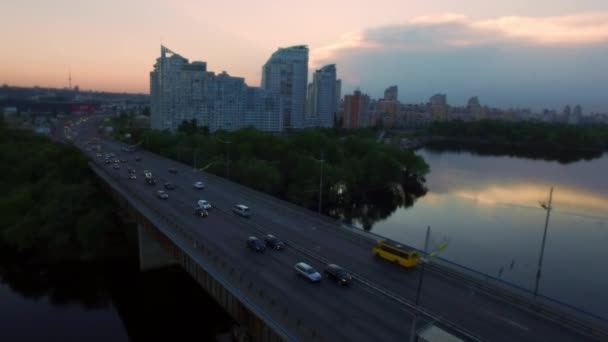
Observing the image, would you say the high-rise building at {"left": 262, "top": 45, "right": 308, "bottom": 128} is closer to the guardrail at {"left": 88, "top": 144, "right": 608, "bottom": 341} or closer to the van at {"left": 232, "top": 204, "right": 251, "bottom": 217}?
the van at {"left": 232, "top": 204, "right": 251, "bottom": 217}

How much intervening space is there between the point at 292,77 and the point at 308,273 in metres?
151

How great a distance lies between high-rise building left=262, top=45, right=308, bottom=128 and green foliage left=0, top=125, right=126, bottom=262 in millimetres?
119127

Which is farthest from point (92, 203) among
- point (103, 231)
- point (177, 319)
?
point (177, 319)

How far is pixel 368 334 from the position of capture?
1400 cm

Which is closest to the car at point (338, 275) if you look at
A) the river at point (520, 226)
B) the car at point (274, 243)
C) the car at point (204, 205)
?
the car at point (274, 243)

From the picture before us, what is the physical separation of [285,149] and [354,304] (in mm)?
47720

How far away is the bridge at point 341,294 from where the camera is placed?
14414mm

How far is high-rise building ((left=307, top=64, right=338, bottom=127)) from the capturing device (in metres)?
178

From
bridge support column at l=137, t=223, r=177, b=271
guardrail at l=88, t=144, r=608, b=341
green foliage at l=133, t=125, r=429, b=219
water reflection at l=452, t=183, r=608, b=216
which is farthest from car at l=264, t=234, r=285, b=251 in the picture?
water reflection at l=452, t=183, r=608, b=216

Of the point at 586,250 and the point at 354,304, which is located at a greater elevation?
the point at 354,304

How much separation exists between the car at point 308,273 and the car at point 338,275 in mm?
528

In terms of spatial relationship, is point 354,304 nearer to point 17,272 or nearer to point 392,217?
point 17,272

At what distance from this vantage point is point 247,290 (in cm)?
1602

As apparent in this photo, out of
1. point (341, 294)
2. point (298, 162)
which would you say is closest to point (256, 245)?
point (341, 294)
